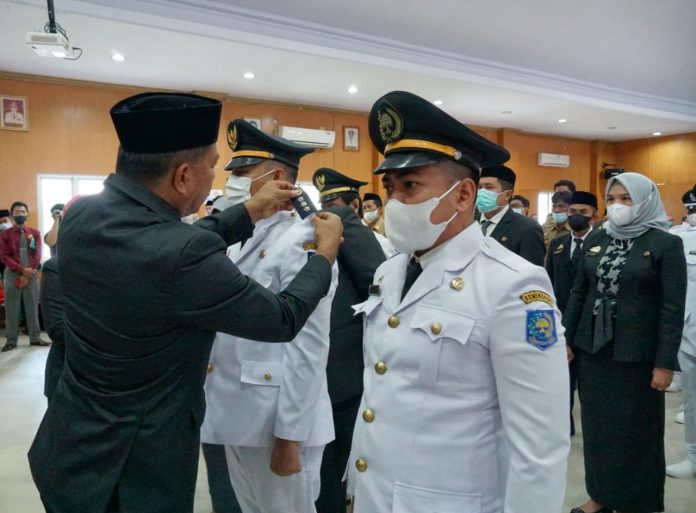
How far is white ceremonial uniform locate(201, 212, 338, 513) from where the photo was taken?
1.64 metres

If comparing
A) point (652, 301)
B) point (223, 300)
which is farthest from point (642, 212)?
point (223, 300)

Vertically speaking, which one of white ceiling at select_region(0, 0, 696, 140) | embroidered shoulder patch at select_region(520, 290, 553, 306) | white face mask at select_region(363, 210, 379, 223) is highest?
white ceiling at select_region(0, 0, 696, 140)

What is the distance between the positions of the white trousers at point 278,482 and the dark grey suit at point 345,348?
1.43 feet

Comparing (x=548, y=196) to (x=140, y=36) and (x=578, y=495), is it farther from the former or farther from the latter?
(x=578, y=495)

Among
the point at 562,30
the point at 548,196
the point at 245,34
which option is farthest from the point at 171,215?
the point at 548,196

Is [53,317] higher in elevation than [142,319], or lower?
lower

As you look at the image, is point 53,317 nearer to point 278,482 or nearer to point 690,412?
point 278,482

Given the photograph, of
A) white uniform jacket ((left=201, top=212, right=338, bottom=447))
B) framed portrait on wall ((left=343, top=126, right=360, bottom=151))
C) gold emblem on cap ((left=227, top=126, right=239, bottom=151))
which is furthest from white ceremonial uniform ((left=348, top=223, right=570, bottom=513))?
framed portrait on wall ((left=343, top=126, right=360, bottom=151))

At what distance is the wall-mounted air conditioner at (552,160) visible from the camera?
1293 centimetres

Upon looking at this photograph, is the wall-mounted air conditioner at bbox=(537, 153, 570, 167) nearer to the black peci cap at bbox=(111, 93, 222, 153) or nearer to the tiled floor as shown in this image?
the tiled floor

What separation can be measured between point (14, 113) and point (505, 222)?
738 centimetres

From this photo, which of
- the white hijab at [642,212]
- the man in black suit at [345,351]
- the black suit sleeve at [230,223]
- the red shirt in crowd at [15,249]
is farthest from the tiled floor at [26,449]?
the red shirt in crowd at [15,249]

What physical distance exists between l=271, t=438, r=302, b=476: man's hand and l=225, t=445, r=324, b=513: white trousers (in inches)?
2.8

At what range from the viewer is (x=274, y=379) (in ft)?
5.45
